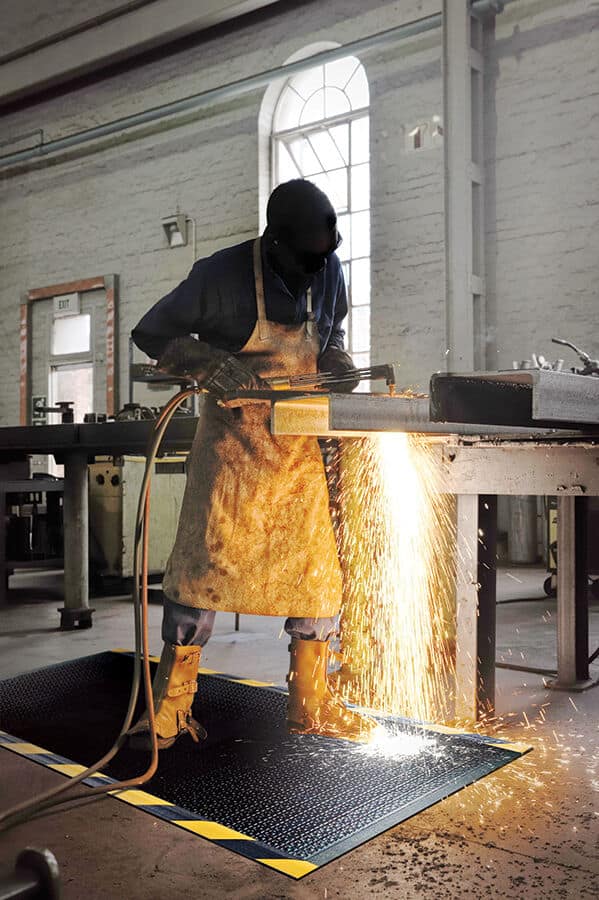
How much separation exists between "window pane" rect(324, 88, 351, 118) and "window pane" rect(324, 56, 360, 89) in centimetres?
7

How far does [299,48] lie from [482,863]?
26.2 ft

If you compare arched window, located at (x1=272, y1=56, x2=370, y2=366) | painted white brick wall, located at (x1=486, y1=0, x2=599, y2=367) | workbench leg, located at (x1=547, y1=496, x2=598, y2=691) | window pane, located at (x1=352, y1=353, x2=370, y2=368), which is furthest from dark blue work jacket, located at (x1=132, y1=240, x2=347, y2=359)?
arched window, located at (x1=272, y1=56, x2=370, y2=366)

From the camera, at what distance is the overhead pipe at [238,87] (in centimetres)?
719

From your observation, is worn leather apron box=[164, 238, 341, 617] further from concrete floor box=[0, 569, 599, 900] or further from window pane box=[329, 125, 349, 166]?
window pane box=[329, 125, 349, 166]

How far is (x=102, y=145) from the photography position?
991cm

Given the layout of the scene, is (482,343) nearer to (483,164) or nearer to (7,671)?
(483,164)

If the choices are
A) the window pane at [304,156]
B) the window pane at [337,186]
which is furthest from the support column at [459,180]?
the window pane at [304,156]

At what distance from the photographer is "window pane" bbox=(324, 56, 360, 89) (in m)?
8.09

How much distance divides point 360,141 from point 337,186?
1.49 feet

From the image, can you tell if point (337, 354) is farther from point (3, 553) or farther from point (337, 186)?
point (337, 186)

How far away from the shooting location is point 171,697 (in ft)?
7.47

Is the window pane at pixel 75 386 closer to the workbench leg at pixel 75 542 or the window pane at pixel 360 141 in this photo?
the window pane at pixel 360 141

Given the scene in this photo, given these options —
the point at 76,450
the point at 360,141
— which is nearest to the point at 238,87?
the point at 360,141

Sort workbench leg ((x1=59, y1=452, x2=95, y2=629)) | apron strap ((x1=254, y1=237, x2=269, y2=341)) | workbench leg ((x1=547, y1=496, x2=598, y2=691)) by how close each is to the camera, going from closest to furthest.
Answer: apron strap ((x1=254, y1=237, x2=269, y2=341))
workbench leg ((x1=547, y1=496, x2=598, y2=691))
workbench leg ((x1=59, y1=452, x2=95, y2=629))
